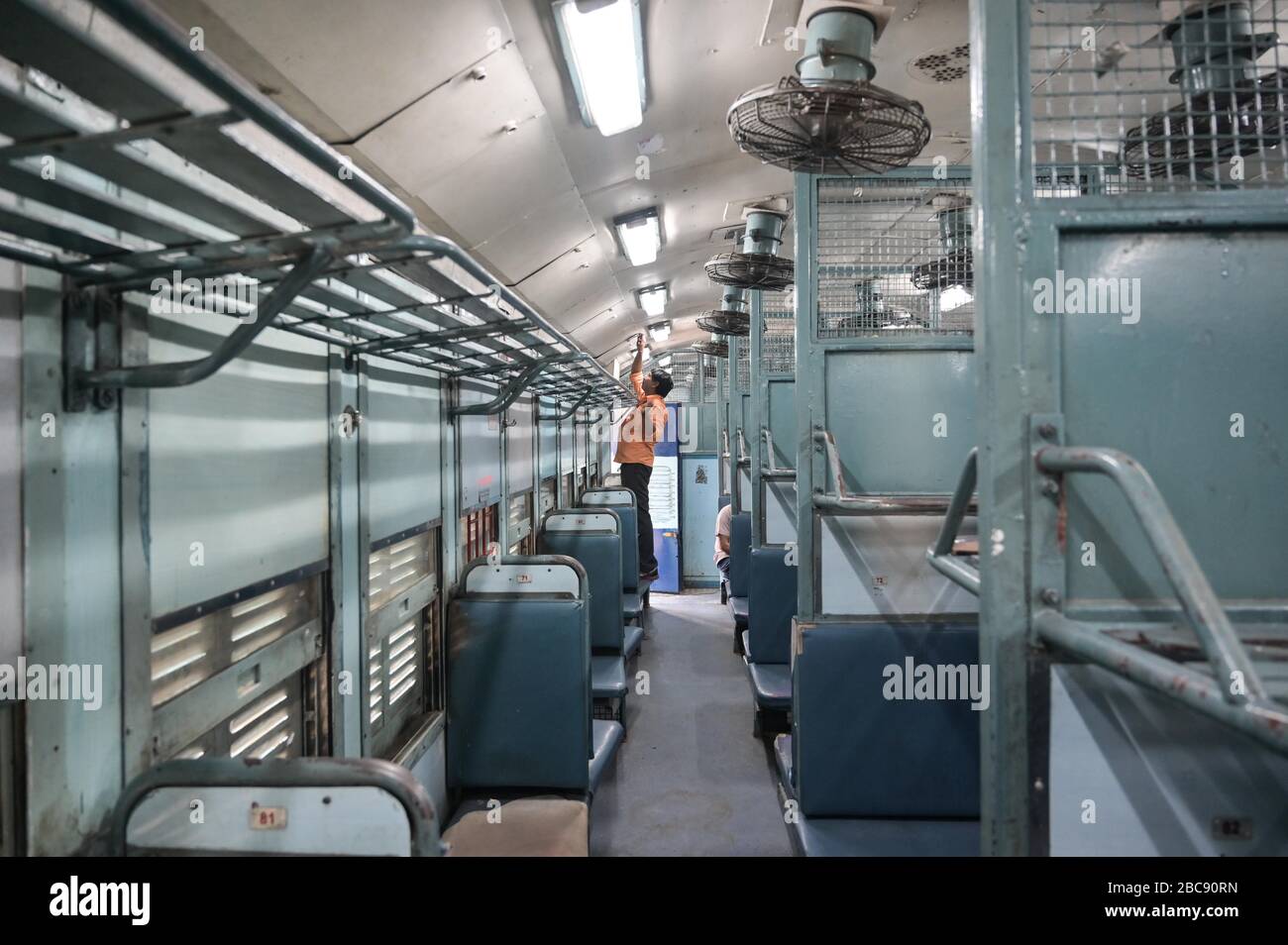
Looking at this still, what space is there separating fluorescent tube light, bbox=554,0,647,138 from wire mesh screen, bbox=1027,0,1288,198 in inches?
61.9

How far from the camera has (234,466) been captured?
1.91 m

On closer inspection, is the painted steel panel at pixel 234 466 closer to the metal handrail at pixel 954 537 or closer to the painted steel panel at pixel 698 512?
the metal handrail at pixel 954 537

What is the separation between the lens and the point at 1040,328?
A: 1.37 metres

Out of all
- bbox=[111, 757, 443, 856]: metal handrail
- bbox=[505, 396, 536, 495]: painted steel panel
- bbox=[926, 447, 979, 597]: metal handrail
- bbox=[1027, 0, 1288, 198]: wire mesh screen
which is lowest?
A: bbox=[111, 757, 443, 856]: metal handrail

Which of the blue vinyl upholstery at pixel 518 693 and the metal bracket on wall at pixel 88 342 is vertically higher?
the metal bracket on wall at pixel 88 342

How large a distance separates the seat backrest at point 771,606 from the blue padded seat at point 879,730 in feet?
6.56

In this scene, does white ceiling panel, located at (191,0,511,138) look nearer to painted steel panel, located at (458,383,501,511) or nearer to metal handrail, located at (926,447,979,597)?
painted steel panel, located at (458,383,501,511)

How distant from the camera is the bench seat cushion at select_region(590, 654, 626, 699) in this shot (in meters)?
4.68

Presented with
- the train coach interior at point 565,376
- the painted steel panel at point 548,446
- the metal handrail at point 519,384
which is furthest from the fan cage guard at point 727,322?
the metal handrail at point 519,384

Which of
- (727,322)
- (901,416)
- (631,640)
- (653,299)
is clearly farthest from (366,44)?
(653,299)

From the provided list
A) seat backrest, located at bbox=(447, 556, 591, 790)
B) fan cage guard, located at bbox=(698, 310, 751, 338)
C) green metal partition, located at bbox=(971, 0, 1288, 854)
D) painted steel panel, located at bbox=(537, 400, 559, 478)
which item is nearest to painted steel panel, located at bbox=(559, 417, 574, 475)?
painted steel panel, located at bbox=(537, 400, 559, 478)

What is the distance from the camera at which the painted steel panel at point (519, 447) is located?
17.9 feet

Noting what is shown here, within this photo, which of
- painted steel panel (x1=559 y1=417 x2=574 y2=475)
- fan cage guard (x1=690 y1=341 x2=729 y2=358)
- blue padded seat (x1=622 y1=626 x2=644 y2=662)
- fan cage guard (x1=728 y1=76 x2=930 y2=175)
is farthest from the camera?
fan cage guard (x1=690 y1=341 x2=729 y2=358)

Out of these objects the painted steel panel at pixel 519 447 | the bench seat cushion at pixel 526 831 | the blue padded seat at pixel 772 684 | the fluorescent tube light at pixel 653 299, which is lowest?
the bench seat cushion at pixel 526 831
